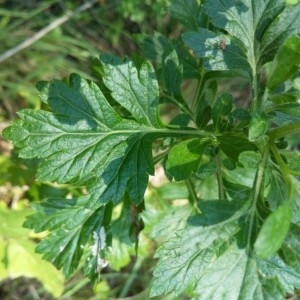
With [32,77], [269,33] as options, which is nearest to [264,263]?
[269,33]

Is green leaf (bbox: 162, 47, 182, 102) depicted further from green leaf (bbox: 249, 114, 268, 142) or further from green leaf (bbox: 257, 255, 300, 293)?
green leaf (bbox: 257, 255, 300, 293)

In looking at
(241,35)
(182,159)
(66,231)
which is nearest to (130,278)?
(66,231)

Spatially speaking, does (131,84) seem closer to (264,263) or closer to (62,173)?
(62,173)

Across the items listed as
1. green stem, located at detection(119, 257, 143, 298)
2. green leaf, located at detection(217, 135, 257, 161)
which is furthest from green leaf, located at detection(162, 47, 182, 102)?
green stem, located at detection(119, 257, 143, 298)

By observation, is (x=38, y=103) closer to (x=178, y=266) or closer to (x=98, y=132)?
(x=98, y=132)

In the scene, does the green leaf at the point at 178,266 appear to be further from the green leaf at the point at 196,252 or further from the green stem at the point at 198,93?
the green stem at the point at 198,93

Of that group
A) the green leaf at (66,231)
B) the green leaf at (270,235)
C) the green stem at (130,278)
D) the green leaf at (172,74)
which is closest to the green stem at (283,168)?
Result: the green leaf at (270,235)
